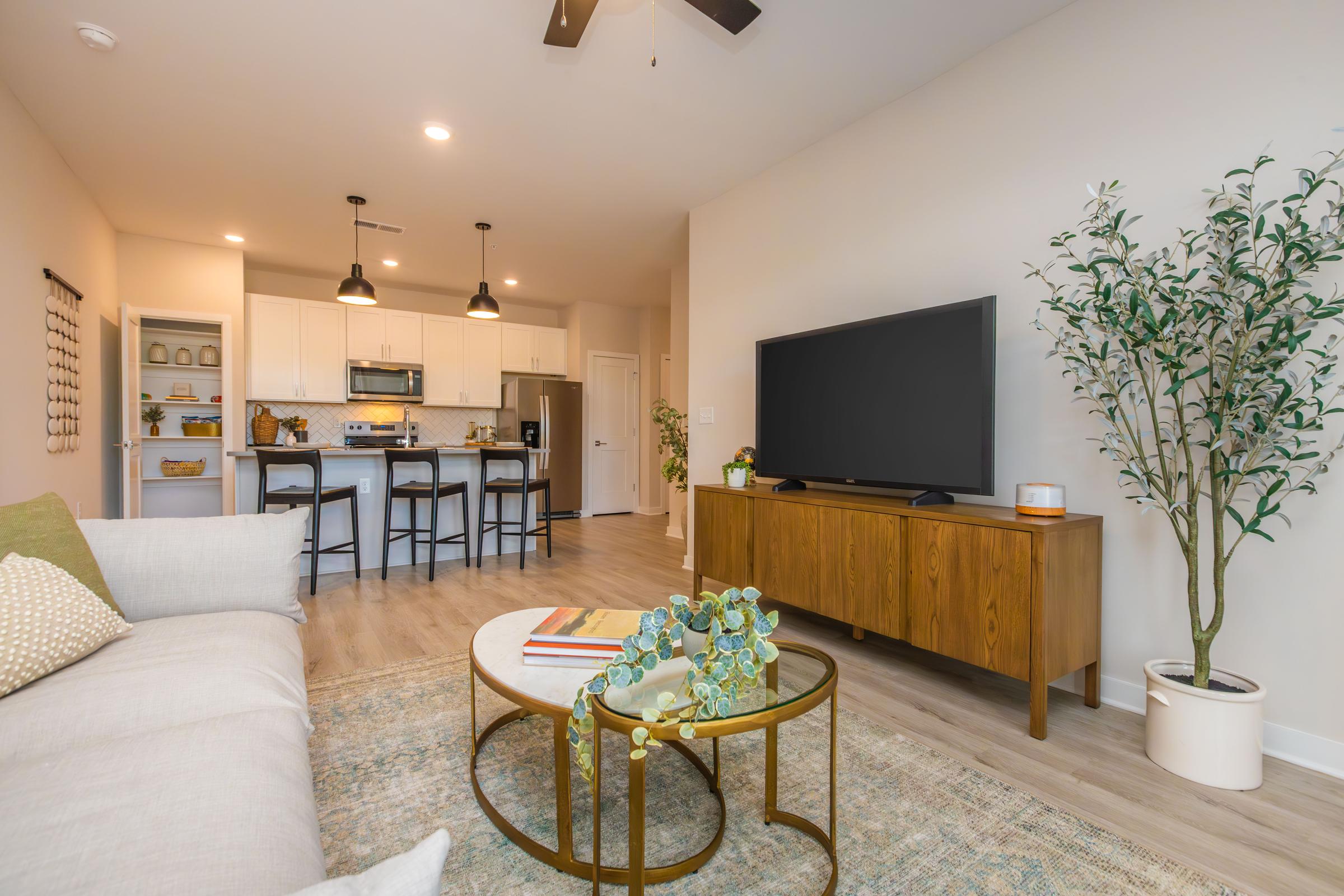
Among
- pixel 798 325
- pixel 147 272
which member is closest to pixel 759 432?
pixel 798 325

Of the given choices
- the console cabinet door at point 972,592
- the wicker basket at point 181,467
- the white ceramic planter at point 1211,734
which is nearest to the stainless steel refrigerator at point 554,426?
the wicker basket at point 181,467

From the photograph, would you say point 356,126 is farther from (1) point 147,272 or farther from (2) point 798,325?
(1) point 147,272

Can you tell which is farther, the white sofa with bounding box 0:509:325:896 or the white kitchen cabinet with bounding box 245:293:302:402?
the white kitchen cabinet with bounding box 245:293:302:402

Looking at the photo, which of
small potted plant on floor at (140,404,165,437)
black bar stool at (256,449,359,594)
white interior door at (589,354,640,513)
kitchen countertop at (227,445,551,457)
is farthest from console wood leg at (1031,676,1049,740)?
small potted plant on floor at (140,404,165,437)

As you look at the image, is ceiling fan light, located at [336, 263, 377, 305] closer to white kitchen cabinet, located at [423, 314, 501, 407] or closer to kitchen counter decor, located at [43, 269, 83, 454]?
kitchen counter decor, located at [43, 269, 83, 454]

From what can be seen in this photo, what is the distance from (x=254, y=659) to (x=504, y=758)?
2.55 ft

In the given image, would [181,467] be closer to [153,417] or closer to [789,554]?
[153,417]

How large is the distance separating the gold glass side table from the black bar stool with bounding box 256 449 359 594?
3.30m

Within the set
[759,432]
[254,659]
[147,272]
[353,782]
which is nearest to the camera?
[254,659]

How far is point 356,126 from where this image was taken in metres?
3.27

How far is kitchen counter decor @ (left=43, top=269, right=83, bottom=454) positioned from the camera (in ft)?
11.3

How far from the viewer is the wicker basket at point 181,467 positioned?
5250 millimetres

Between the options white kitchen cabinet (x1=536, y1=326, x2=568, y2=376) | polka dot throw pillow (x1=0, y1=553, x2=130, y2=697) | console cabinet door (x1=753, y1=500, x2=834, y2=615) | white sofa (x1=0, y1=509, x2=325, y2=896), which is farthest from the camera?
white kitchen cabinet (x1=536, y1=326, x2=568, y2=376)

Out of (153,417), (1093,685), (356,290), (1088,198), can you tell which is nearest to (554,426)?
(356,290)
